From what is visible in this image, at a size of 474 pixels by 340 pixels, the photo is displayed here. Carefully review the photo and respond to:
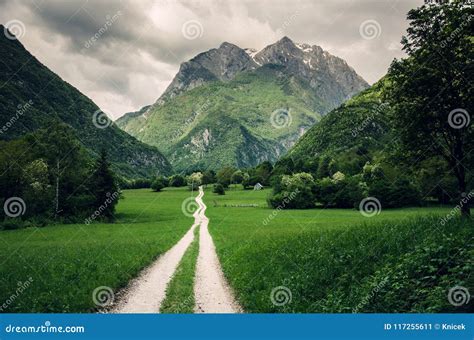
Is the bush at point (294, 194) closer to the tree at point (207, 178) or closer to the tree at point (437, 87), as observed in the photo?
the tree at point (437, 87)

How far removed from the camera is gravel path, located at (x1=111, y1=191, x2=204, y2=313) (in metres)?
13.1

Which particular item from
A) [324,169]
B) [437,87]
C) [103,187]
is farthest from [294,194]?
[437,87]

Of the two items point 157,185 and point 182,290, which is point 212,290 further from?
point 157,185

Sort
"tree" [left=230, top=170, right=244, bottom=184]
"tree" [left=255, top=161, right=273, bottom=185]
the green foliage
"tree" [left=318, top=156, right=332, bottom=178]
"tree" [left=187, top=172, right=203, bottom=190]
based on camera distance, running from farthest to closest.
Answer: "tree" [left=230, top=170, right=244, bottom=184] → "tree" [left=187, top=172, right=203, bottom=190] → "tree" [left=255, top=161, right=273, bottom=185] → "tree" [left=318, top=156, right=332, bottom=178] → the green foliage

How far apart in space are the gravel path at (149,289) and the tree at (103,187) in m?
40.2

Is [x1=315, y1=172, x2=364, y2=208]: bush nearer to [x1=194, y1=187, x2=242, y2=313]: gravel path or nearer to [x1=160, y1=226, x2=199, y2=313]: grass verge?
[x1=194, y1=187, x2=242, y2=313]: gravel path

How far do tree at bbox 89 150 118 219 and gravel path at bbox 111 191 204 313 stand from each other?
132 feet

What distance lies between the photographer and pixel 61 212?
58.4 metres

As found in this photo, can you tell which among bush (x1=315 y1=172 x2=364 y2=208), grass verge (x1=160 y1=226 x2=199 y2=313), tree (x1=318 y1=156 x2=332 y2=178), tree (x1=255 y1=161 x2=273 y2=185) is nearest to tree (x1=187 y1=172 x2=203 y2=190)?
tree (x1=255 y1=161 x2=273 y2=185)

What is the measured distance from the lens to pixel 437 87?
2050cm

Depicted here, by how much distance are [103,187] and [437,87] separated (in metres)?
A: 54.9

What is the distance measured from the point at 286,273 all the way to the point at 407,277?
5.37m
